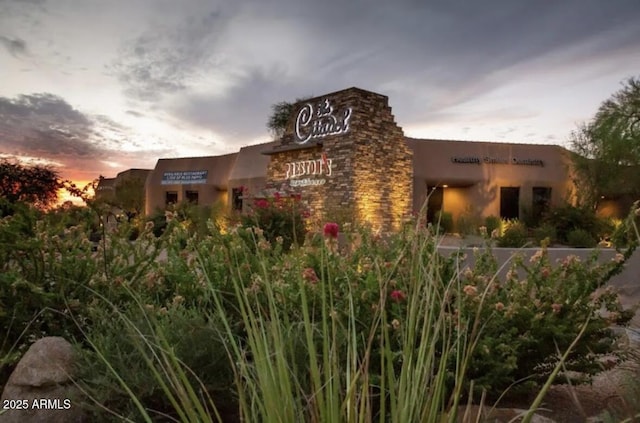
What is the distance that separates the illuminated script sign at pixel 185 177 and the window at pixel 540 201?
1593 cm

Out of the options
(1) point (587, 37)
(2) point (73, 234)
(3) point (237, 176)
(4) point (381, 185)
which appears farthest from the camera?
(3) point (237, 176)

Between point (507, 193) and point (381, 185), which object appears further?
point (507, 193)

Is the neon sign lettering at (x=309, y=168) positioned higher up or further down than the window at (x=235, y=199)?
higher up

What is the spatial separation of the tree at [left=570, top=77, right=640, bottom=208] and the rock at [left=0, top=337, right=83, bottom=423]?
18.1 meters

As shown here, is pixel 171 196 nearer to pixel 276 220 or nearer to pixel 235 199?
pixel 235 199

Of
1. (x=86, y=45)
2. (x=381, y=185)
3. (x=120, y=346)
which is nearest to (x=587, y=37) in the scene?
(x=381, y=185)

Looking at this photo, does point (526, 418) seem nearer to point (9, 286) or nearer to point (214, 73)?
point (9, 286)

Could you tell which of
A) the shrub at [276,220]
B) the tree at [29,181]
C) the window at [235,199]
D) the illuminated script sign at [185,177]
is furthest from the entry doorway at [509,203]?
the tree at [29,181]

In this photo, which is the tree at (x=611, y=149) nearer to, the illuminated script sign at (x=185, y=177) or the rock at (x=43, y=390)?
the illuminated script sign at (x=185, y=177)

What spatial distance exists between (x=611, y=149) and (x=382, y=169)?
8.48 m

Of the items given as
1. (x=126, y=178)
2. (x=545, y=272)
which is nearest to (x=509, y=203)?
(x=545, y=272)

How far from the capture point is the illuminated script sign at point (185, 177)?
24.7 m

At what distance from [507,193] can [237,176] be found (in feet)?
39.1

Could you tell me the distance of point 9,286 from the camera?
290 cm
